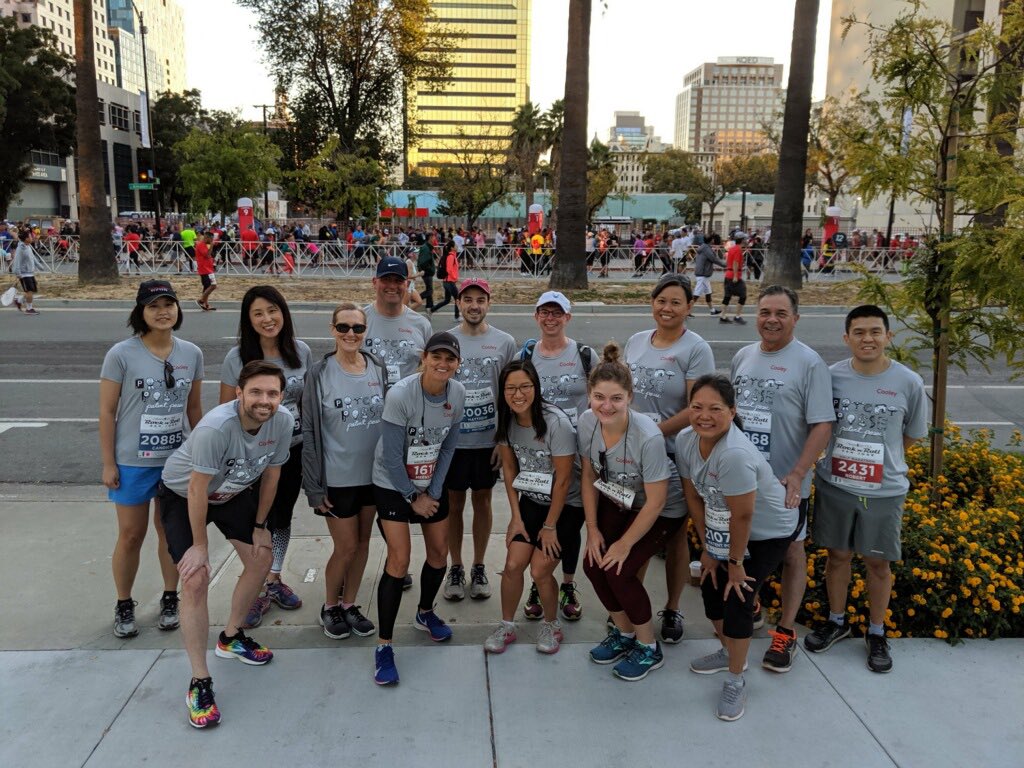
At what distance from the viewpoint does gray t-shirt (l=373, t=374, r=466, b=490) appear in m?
3.65

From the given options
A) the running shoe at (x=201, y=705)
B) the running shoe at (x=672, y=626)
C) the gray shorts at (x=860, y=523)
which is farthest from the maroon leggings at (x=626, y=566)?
the running shoe at (x=201, y=705)

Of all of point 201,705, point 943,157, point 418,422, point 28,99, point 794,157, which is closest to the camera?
point 201,705

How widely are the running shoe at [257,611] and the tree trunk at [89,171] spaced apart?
18020 millimetres

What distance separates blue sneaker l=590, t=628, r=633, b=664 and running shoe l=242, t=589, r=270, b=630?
1808mm

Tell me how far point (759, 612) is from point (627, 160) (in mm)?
Answer: 180624

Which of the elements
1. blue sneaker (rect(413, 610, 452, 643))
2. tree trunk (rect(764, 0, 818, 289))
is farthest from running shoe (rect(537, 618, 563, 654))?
tree trunk (rect(764, 0, 818, 289))

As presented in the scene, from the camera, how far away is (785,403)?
148 inches

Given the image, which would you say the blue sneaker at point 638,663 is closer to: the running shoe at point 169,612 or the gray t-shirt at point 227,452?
the gray t-shirt at point 227,452

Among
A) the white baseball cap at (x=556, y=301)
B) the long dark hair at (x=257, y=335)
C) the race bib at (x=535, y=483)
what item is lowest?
the race bib at (x=535, y=483)

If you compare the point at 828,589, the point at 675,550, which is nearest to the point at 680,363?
the point at 675,550

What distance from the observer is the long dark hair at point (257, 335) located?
4.00 meters

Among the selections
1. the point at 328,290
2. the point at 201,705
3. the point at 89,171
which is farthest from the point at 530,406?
the point at 89,171

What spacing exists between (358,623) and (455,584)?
692mm

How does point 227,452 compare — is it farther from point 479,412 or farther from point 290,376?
point 479,412
